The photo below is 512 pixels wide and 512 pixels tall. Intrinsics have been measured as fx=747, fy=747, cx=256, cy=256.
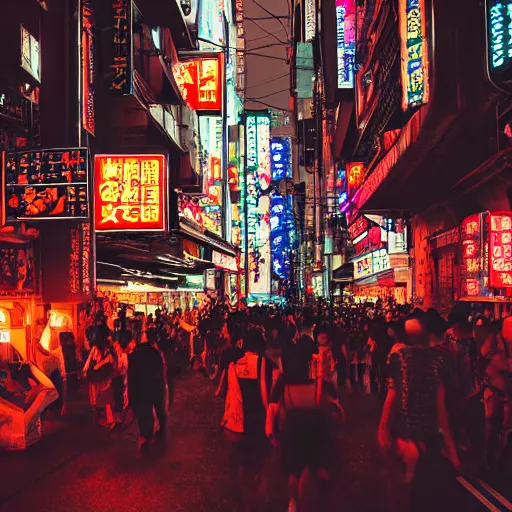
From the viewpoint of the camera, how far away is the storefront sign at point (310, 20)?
68.3 meters

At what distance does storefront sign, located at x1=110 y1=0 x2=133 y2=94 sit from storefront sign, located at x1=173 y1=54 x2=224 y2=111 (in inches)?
501

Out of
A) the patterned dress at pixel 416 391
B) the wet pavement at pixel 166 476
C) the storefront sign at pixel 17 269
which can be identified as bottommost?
the wet pavement at pixel 166 476

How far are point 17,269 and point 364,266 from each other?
1063 inches

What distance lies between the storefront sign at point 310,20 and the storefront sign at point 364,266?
30.9 meters

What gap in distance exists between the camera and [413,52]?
1587 cm

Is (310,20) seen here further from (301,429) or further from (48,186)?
(301,429)

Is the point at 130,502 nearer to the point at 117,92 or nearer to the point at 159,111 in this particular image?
the point at 117,92

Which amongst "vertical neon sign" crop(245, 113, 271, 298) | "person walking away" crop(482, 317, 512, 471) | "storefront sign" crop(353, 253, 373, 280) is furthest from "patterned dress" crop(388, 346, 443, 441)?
"vertical neon sign" crop(245, 113, 271, 298)

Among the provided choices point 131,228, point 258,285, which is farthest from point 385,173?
point 258,285

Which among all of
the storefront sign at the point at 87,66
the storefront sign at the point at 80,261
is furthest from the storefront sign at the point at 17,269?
the storefront sign at the point at 87,66

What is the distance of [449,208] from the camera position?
22.5 m

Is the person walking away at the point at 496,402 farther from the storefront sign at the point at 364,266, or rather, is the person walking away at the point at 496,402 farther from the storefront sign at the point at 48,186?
the storefront sign at the point at 364,266

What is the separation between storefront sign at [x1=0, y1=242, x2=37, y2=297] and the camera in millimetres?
15492

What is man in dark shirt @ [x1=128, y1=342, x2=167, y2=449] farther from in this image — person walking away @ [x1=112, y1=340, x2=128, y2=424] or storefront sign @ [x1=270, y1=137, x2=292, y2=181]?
storefront sign @ [x1=270, y1=137, x2=292, y2=181]
